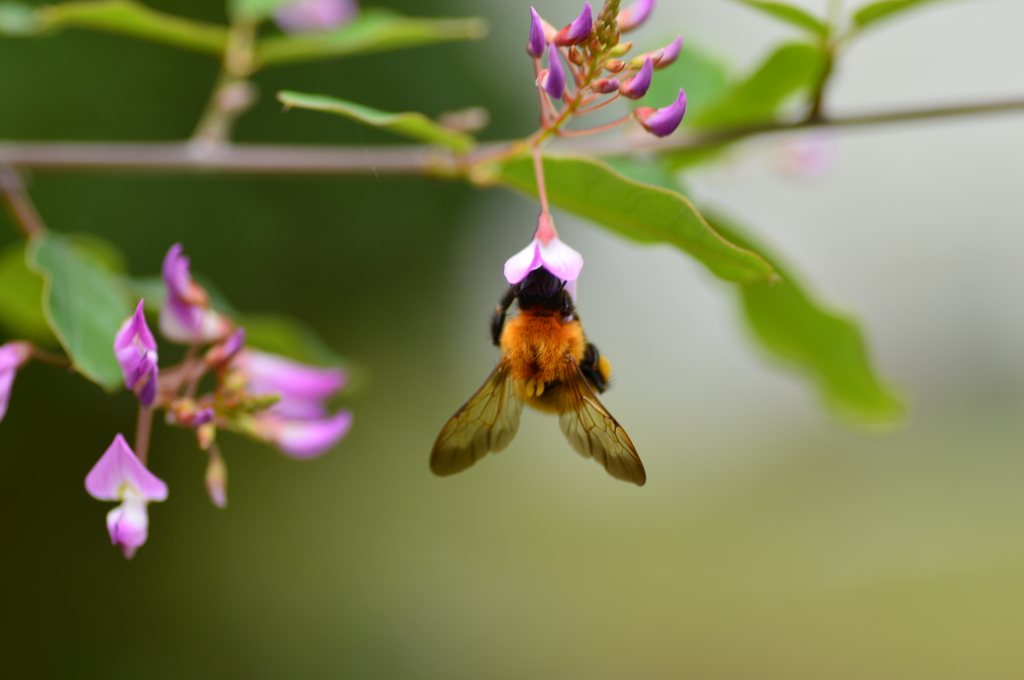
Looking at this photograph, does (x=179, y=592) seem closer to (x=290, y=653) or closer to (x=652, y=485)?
(x=290, y=653)

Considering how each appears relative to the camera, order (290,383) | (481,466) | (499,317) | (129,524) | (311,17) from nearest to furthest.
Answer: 1. (129,524)
2. (499,317)
3. (290,383)
4. (311,17)
5. (481,466)

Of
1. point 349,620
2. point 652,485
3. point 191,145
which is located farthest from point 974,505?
point 191,145

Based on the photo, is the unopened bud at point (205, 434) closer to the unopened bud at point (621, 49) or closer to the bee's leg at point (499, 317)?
the bee's leg at point (499, 317)

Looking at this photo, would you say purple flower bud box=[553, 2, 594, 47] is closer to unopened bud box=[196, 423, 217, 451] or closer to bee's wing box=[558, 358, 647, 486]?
bee's wing box=[558, 358, 647, 486]

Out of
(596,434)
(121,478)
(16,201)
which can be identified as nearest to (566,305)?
(596,434)

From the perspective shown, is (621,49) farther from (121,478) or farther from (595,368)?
(121,478)
